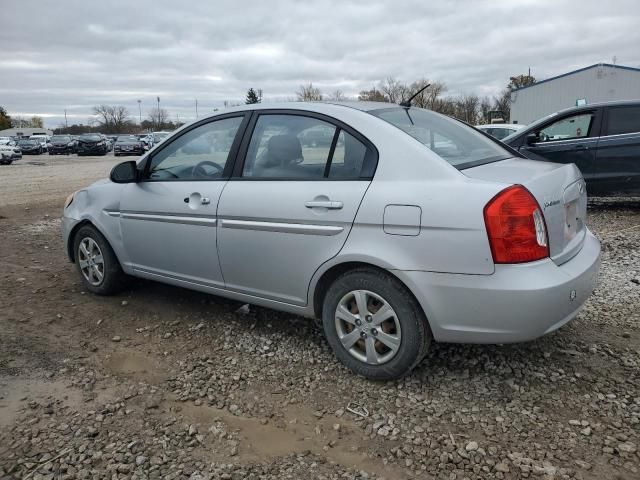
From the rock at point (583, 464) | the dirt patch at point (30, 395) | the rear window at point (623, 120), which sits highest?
the rear window at point (623, 120)

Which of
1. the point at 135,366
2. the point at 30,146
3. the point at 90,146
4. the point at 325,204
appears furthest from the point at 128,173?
the point at 30,146

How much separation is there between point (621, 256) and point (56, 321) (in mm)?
5354

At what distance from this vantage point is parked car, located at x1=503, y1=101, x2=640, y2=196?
7.68 m

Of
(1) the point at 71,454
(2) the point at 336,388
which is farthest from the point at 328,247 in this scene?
(1) the point at 71,454

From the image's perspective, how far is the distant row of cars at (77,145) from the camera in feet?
122

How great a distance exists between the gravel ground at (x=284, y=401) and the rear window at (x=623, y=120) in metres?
4.17

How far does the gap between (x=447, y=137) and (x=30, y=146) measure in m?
46.6

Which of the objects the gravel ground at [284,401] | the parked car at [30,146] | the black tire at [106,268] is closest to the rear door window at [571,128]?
the gravel ground at [284,401]

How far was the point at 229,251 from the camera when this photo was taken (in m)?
3.64

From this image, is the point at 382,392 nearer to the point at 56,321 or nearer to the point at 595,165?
the point at 56,321

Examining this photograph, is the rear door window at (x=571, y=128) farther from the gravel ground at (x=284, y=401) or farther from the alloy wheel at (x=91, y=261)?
the alloy wheel at (x=91, y=261)

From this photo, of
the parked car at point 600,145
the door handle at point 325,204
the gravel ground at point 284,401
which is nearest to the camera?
the gravel ground at point 284,401

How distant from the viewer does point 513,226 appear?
2.64 metres

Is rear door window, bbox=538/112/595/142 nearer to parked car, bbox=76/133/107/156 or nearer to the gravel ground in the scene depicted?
the gravel ground
